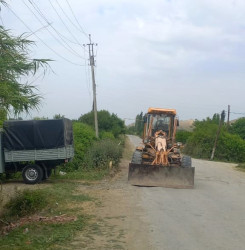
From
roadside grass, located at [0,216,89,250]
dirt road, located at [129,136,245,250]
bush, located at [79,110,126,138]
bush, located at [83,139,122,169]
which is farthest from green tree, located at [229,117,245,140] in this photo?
roadside grass, located at [0,216,89,250]

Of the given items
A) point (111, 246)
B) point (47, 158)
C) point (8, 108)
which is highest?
point (8, 108)

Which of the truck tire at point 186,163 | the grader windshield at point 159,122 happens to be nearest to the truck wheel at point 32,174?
the grader windshield at point 159,122

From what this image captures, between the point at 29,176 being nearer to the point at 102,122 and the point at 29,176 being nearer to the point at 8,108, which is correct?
the point at 8,108

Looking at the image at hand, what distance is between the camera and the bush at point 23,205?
10805 mm

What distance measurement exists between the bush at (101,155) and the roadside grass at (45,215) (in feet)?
21.4

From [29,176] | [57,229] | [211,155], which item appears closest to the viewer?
[57,229]

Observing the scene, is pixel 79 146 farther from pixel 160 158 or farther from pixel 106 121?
pixel 106 121

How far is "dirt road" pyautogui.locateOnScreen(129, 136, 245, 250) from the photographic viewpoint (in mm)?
8250

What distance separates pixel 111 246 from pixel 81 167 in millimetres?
14135

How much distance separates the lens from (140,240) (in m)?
8.41

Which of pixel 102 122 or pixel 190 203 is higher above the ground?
pixel 102 122

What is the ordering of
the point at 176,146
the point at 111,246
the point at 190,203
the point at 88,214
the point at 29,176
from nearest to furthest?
1. the point at 111,246
2. the point at 88,214
3. the point at 190,203
4. the point at 29,176
5. the point at 176,146

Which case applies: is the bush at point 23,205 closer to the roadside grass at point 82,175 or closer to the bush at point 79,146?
the roadside grass at point 82,175

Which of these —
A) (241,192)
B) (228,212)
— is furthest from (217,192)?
(228,212)
